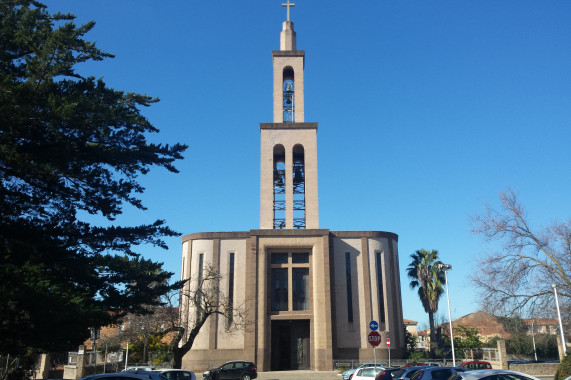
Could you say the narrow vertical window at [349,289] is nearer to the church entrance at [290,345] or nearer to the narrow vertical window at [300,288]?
the narrow vertical window at [300,288]

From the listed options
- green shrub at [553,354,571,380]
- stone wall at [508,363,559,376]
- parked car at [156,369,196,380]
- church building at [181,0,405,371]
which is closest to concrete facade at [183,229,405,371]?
church building at [181,0,405,371]

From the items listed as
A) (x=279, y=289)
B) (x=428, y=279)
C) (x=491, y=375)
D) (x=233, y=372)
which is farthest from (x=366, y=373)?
(x=428, y=279)

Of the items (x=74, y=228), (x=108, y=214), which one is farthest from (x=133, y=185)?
(x=74, y=228)

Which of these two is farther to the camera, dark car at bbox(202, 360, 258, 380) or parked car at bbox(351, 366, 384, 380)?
dark car at bbox(202, 360, 258, 380)

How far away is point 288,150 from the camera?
128ft

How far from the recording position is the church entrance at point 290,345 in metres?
34.2

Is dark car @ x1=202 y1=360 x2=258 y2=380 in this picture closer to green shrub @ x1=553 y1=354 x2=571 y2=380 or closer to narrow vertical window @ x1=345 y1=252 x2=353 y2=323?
narrow vertical window @ x1=345 y1=252 x2=353 y2=323

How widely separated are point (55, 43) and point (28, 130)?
3.15m

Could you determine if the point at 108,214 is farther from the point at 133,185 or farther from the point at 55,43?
the point at 55,43

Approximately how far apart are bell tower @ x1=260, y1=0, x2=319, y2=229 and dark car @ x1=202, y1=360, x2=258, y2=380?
493 inches

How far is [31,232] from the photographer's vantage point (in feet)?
52.2

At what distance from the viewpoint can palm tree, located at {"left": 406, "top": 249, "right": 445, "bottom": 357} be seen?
43156 millimetres

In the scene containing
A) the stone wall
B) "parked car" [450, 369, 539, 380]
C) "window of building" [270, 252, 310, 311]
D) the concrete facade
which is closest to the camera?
"parked car" [450, 369, 539, 380]

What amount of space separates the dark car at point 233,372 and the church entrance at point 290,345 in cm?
774
